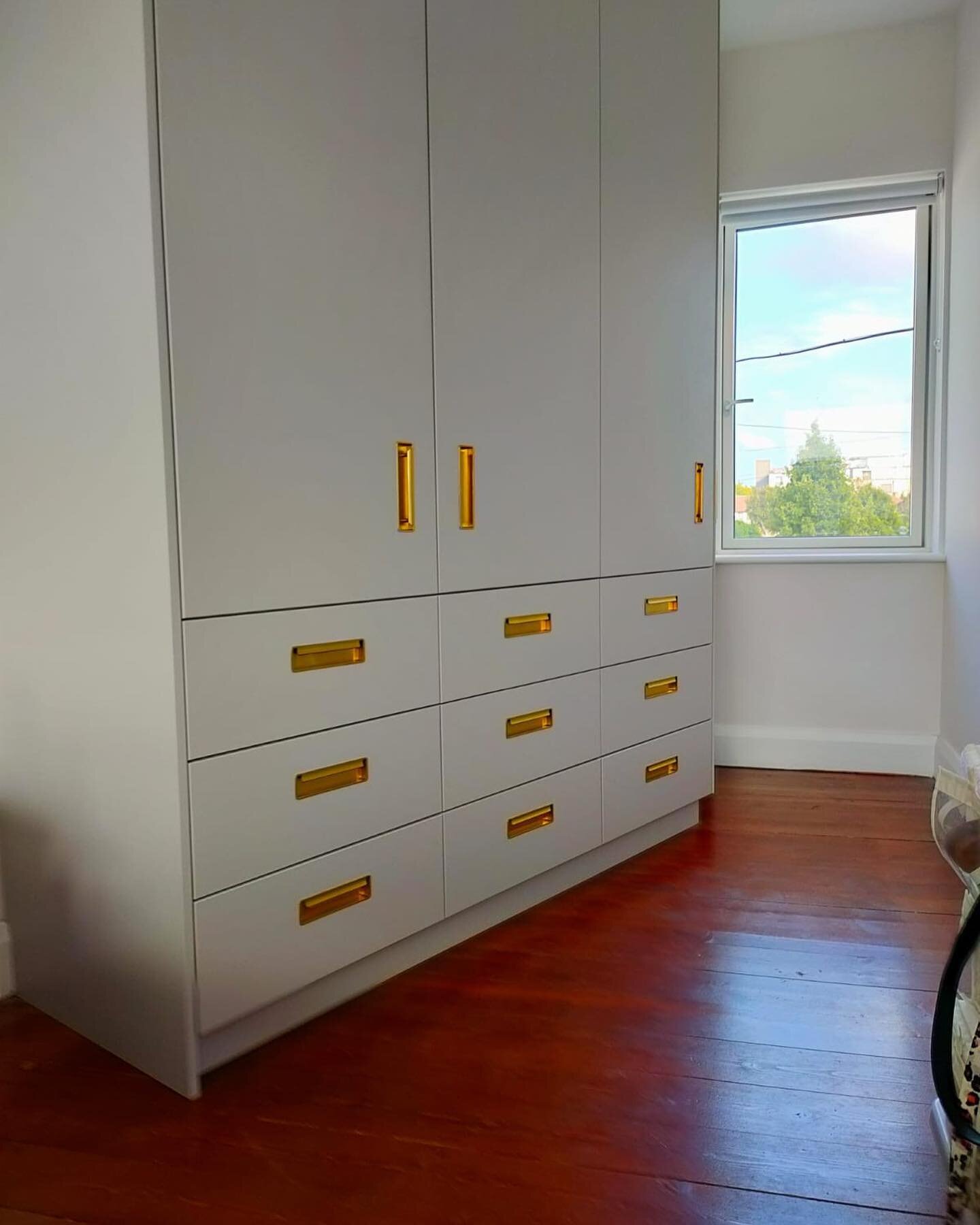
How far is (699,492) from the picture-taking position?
2.71 meters

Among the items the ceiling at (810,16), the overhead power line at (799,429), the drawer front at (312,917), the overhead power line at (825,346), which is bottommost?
the drawer front at (312,917)

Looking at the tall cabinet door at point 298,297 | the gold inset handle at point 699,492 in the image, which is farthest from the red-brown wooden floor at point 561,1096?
the gold inset handle at point 699,492

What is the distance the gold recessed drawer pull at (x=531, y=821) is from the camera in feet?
6.92

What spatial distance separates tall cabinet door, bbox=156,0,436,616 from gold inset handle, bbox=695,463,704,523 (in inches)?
43.5

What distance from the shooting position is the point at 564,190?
2148 millimetres

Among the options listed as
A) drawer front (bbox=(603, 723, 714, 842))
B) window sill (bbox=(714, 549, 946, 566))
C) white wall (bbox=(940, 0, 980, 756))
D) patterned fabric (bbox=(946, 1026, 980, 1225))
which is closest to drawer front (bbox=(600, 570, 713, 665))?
drawer front (bbox=(603, 723, 714, 842))

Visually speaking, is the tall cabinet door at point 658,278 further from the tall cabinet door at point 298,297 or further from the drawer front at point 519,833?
the tall cabinet door at point 298,297

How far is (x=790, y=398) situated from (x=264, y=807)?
2654 millimetres

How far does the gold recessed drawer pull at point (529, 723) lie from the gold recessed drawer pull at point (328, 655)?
49 centimetres

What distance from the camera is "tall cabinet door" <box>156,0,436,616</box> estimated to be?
1401 mm

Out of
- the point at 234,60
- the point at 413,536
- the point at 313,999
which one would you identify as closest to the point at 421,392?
the point at 413,536

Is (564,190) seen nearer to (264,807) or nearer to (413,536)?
(413,536)

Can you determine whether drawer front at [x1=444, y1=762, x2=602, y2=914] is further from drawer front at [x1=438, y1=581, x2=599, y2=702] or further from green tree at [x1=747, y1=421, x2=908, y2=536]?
green tree at [x1=747, y1=421, x2=908, y2=536]

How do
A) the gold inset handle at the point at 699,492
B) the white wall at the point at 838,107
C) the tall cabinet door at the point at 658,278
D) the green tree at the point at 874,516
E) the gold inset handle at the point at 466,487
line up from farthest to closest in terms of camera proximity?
the green tree at the point at 874,516 < the white wall at the point at 838,107 < the gold inset handle at the point at 699,492 < the tall cabinet door at the point at 658,278 < the gold inset handle at the point at 466,487
